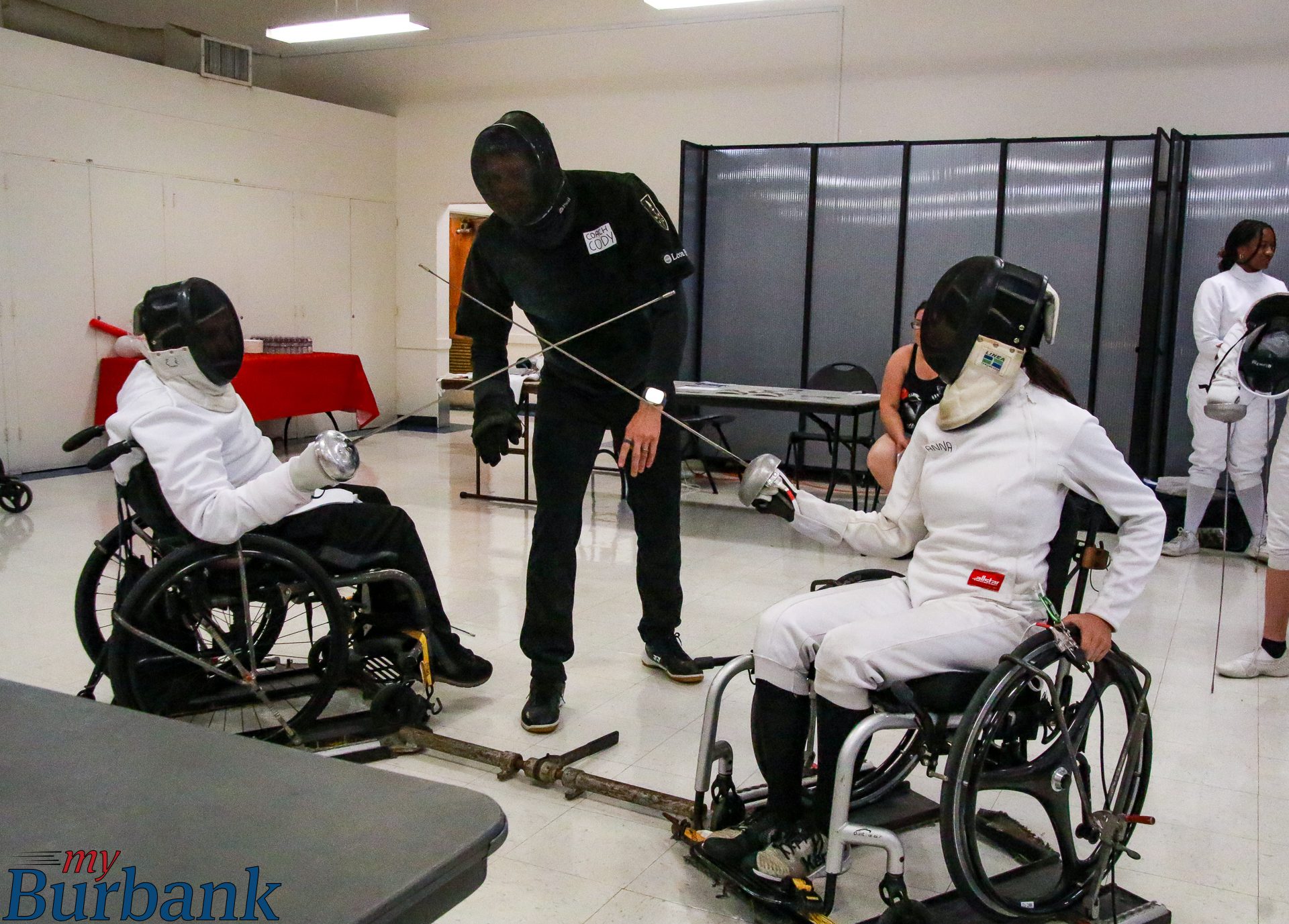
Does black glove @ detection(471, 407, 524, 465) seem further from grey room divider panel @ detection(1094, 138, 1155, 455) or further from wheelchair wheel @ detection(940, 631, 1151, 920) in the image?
grey room divider panel @ detection(1094, 138, 1155, 455)

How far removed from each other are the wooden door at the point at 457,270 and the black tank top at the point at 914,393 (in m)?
4.91

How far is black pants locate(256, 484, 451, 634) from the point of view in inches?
96.3

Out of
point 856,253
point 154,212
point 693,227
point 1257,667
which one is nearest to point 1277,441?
point 1257,667

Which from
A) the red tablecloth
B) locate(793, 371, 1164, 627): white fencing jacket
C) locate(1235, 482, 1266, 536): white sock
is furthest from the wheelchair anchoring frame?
the red tablecloth

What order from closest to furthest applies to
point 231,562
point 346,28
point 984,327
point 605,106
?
point 984,327 → point 231,562 → point 346,28 → point 605,106

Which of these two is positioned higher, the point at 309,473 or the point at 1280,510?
the point at 309,473

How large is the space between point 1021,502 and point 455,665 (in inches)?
55.7

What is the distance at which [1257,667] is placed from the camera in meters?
3.08

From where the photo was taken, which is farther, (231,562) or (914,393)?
(914,393)

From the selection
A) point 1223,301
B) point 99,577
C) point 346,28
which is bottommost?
point 99,577

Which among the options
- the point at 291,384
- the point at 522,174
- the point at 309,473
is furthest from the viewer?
the point at 291,384

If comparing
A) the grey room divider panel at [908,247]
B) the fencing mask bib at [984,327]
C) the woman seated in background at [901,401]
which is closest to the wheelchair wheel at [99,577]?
the fencing mask bib at [984,327]

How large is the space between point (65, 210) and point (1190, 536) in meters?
6.11

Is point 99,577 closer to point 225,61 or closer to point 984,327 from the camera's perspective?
point 984,327
